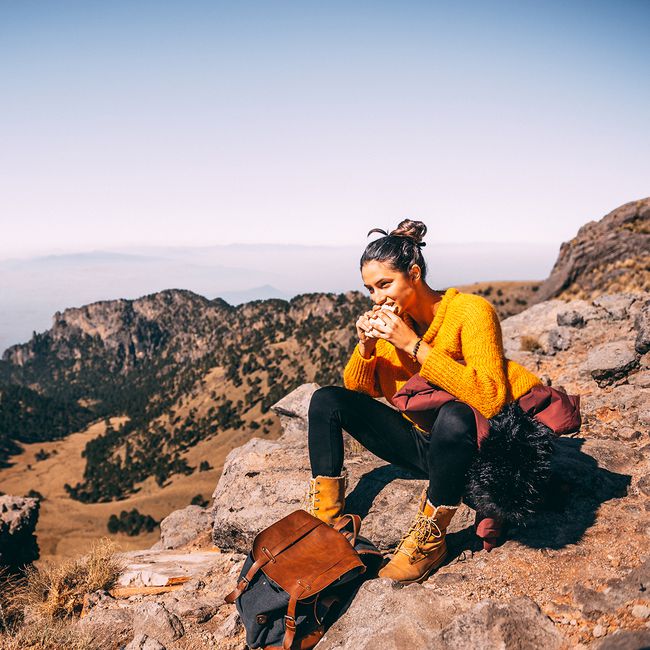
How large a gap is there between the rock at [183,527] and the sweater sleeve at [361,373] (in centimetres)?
558

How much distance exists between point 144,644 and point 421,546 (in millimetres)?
2368

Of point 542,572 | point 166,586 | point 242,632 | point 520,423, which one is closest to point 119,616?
point 166,586

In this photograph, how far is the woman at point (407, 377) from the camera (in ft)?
10.3

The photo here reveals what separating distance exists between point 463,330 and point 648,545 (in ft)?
7.14

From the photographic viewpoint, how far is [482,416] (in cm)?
315

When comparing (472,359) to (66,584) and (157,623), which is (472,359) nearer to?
(157,623)

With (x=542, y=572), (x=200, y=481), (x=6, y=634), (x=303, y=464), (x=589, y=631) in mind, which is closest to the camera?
(x=589, y=631)

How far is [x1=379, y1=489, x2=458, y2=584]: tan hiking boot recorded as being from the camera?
129 inches

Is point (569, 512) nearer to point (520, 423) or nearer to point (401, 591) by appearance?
point (520, 423)

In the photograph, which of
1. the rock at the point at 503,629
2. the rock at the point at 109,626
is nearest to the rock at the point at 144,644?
the rock at the point at 109,626

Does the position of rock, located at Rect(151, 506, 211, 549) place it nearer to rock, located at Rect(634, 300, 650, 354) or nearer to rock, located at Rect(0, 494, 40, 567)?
rock, located at Rect(0, 494, 40, 567)

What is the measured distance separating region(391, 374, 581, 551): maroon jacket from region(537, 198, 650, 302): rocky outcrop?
2161cm

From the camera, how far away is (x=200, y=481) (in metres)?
46.6

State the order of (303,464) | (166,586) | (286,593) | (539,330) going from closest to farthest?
(286,593)
(166,586)
(303,464)
(539,330)
